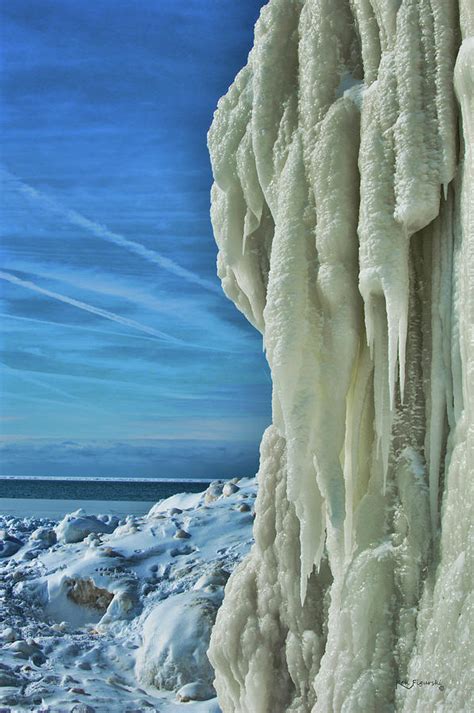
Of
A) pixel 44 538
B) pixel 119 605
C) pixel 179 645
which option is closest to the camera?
pixel 179 645

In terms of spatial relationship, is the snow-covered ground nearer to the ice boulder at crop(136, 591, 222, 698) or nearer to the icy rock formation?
the ice boulder at crop(136, 591, 222, 698)

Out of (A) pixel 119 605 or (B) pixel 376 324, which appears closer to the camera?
(B) pixel 376 324

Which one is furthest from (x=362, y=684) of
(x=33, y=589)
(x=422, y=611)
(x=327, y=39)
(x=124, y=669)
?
(x=33, y=589)

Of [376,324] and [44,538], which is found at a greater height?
[376,324]

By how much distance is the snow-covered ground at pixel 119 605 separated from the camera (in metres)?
4.85

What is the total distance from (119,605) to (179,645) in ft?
4.01

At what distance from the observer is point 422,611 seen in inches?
67.9

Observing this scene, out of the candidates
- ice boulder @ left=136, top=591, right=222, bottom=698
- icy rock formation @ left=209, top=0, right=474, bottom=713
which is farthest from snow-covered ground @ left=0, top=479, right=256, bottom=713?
icy rock formation @ left=209, top=0, right=474, bottom=713

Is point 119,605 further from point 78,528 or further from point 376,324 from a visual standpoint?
point 376,324

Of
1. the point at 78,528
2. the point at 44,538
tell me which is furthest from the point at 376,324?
the point at 44,538

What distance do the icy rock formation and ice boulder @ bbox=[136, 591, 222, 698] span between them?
9.72ft

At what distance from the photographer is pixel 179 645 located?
5000 millimetres

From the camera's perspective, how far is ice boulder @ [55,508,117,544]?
304 inches

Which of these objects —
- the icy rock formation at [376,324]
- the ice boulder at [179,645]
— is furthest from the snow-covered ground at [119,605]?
the icy rock formation at [376,324]
